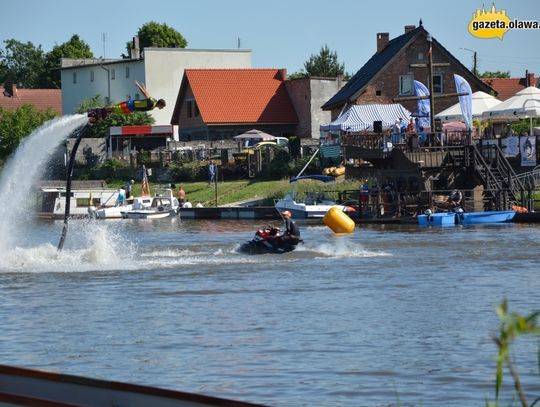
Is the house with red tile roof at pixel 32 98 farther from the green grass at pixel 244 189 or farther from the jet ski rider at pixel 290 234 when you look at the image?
the jet ski rider at pixel 290 234

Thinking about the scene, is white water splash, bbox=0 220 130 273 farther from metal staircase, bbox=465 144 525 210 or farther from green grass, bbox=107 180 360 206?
green grass, bbox=107 180 360 206

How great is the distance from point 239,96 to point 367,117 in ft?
73.0

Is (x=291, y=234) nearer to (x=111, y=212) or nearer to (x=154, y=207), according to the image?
(x=154, y=207)

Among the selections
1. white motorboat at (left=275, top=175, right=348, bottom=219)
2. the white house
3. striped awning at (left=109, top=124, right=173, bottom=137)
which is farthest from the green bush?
the white house

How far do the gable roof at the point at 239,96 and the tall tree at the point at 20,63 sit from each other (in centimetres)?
6508

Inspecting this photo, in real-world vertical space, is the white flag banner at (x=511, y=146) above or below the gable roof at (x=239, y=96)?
below

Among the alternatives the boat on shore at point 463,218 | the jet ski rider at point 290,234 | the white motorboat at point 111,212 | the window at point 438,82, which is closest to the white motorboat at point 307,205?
the boat on shore at point 463,218

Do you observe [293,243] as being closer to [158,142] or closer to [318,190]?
[318,190]

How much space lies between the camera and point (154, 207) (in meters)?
63.2

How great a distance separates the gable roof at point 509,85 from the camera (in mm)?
83438

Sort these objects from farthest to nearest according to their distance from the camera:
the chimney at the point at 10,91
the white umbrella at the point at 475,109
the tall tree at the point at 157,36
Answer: the tall tree at the point at 157,36 < the chimney at the point at 10,91 < the white umbrella at the point at 475,109

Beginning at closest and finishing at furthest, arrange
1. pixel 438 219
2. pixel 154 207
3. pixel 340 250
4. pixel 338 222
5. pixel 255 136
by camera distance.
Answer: pixel 340 250 < pixel 338 222 < pixel 438 219 < pixel 154 207 < pixel 255 136

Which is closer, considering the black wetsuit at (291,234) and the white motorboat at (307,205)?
the black wetsuit at (291,234)

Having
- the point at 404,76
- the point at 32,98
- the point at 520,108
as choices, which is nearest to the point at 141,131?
the point at 404,76
